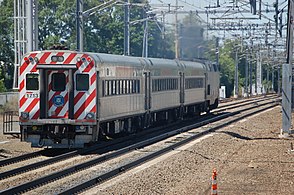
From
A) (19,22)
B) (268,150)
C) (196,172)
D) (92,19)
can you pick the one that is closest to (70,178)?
(196,172)

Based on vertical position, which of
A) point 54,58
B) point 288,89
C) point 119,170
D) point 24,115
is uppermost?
point 54,58

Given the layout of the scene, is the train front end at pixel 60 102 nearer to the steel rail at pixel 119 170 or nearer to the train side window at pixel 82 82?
the train side window at pixel 82 82

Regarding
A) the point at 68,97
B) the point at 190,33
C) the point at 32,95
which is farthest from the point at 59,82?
the point at 190,33

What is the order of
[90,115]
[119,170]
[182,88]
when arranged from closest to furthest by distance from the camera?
[119,170], [90,115], [182,88]

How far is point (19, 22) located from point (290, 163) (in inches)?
605

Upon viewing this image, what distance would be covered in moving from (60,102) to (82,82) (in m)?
0.86

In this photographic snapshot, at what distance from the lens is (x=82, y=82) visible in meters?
20.3

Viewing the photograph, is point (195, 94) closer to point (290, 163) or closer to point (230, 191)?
point (290, 163)

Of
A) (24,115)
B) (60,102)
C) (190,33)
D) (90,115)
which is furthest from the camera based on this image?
(190,33)

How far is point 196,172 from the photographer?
16.8 m

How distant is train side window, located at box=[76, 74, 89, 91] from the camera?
2028 centimetres

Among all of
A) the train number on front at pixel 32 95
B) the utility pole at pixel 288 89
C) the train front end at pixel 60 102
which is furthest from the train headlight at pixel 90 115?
the utility pole at pixel 288 89

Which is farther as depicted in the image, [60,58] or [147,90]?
[147,90]

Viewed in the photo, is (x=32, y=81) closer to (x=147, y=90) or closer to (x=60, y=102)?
(x=60, y=102)
